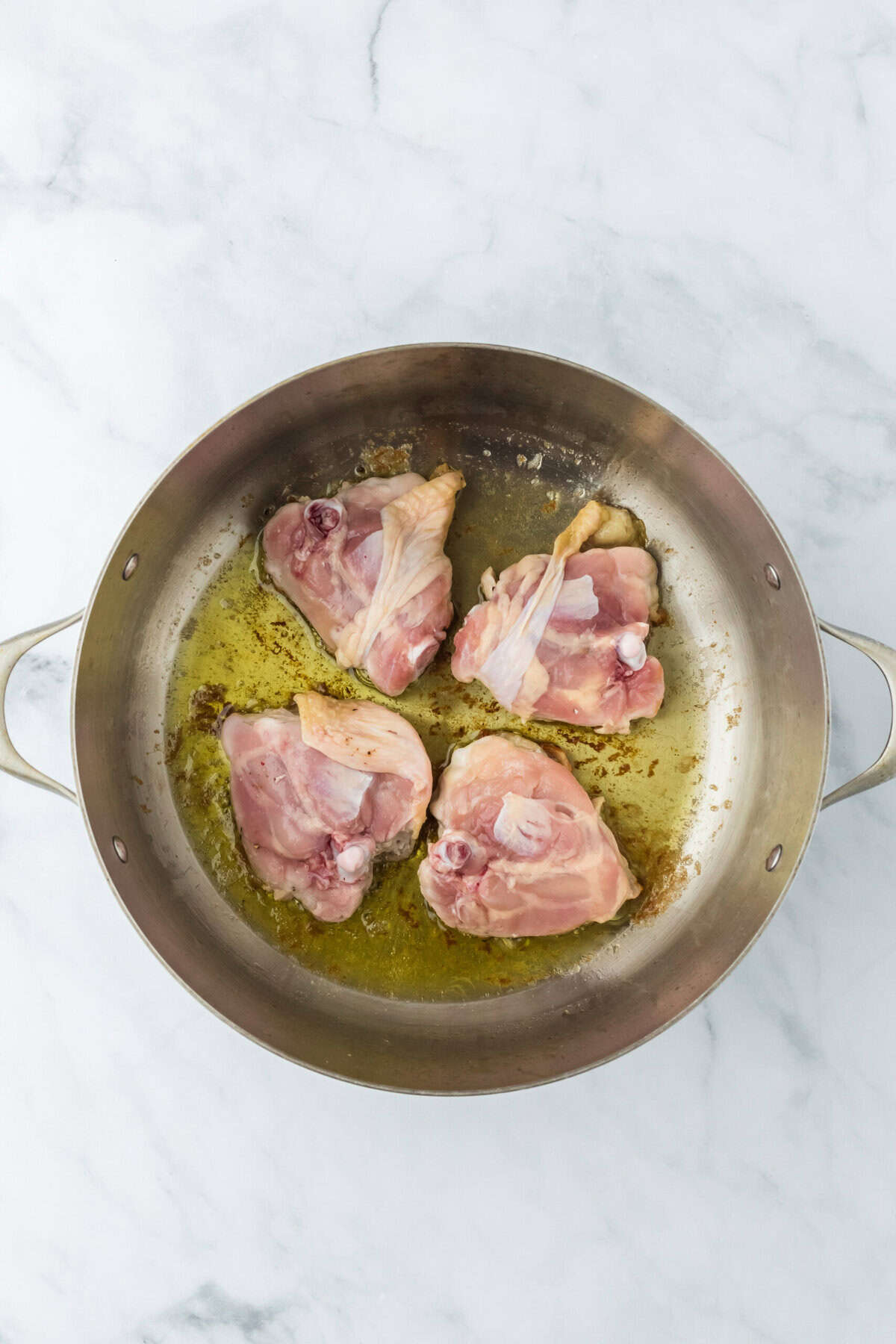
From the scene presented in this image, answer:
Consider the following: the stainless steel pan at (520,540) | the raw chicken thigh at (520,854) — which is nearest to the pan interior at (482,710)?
the stainless steel pan at (520,540)

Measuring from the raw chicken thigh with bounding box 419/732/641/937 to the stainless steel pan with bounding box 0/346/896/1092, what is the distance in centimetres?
22

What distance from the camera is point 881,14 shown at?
8.20 ft

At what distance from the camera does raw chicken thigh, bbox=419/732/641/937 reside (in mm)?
2320

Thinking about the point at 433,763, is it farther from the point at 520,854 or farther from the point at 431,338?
the point at 431,338

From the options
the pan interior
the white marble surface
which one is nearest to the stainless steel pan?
the pan interior

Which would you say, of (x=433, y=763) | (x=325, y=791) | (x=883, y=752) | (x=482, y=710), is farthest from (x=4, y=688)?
(x=883, y=752)

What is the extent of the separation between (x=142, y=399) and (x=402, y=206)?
0.81 metres

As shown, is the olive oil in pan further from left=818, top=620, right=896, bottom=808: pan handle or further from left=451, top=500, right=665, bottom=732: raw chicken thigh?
left=818, top=620, right=896, bottom=808: pan handle

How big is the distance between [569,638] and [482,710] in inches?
11.2

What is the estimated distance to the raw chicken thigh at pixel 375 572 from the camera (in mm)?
2324

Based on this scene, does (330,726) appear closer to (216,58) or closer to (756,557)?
(756,557)

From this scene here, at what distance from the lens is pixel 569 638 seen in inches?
93.8

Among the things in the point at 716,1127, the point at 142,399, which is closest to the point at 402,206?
the point at 142,399

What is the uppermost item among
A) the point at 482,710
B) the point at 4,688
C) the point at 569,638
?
the point at 569,638
